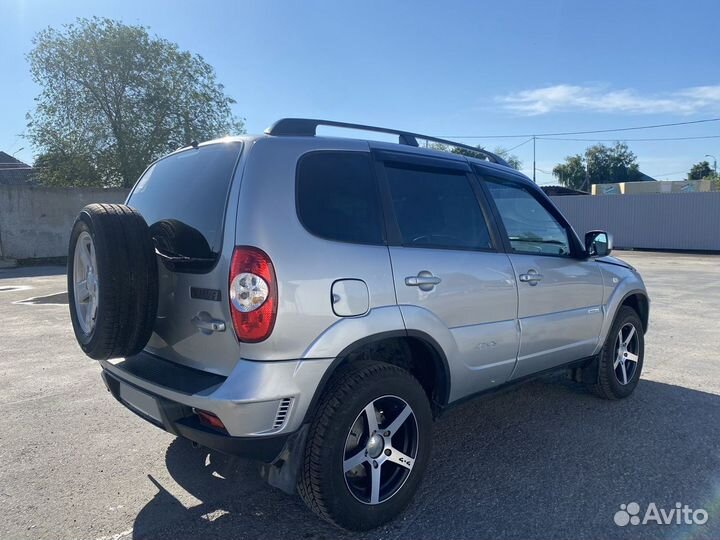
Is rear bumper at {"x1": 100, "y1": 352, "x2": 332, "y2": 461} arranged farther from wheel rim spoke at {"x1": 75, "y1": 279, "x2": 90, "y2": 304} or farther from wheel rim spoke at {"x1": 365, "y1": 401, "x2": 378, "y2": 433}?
wheel rim spoke at {"x1": 75, "y1": 279, "x2": 90, "y2": 304}

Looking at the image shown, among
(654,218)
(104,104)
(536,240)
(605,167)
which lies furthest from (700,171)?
(536,240)

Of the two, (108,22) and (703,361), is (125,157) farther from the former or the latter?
(703,361)

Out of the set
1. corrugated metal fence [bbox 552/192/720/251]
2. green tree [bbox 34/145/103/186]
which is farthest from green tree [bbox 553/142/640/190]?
green tree [bbox 34/145/103/186]

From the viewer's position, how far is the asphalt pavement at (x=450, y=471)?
2.71 meters

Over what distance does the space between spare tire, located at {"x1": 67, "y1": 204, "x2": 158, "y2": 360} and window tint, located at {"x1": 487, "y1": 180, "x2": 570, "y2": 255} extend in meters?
2.20

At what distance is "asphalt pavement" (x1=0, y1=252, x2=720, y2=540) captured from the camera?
2.71 meters

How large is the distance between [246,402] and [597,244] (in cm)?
312

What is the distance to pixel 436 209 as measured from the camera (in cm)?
318

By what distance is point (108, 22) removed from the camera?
24.3m

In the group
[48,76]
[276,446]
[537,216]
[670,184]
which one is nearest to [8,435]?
[276,446]

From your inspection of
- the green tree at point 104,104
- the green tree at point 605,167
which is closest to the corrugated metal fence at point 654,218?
the green tree at point 104,104

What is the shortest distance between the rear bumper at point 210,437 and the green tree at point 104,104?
2430 cm

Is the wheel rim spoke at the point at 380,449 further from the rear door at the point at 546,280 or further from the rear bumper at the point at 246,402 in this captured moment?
the rear door at the point at 546,280

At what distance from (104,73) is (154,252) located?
25.7m
